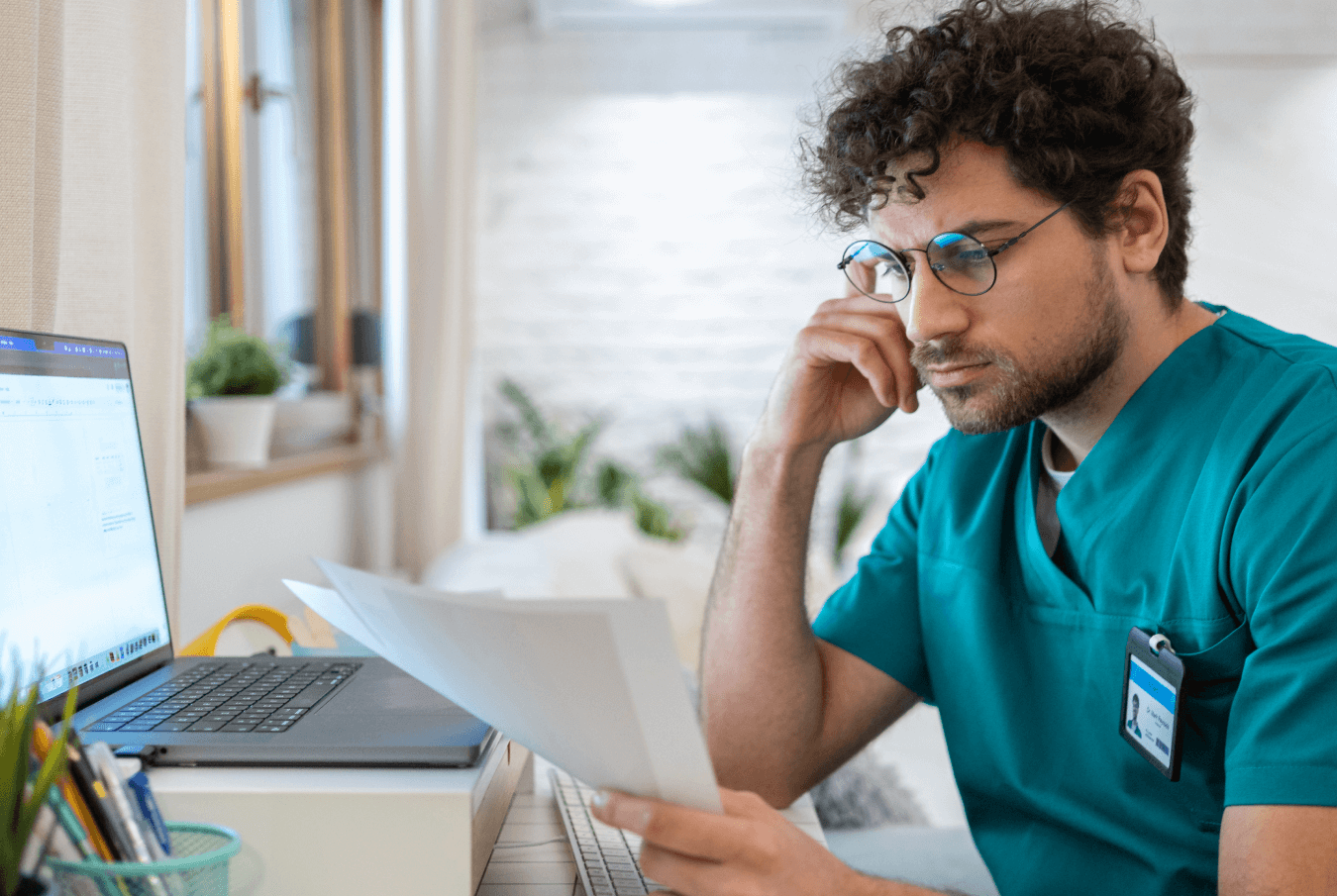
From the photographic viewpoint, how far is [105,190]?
1.01m

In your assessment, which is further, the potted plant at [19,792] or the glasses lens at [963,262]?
the glasses lens at [963,262]

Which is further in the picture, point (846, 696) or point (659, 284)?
point (659, 284)

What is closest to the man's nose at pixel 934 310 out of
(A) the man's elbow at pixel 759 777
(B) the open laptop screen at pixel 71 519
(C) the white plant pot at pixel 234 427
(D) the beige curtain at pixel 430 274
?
(A) the man's elbow at pixel 759 777

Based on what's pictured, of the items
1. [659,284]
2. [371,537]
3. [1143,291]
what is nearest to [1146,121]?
[1143,291]

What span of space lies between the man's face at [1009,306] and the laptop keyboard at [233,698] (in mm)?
626

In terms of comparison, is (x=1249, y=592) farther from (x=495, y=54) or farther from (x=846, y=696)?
(x=495, y=54)

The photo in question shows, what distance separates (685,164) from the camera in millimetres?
3828

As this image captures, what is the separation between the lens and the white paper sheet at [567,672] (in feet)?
1.56

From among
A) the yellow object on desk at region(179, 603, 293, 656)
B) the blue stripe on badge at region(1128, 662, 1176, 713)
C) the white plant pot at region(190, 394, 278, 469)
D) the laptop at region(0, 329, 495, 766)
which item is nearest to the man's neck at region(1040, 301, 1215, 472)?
the blue stripe on badge at region(1128, 662, 1176, 713)

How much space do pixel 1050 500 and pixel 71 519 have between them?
895 mm

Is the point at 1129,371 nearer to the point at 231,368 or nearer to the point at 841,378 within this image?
the point at 841,378

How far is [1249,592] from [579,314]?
3232 millimetres

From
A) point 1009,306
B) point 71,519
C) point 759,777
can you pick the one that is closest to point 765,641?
point 759,777

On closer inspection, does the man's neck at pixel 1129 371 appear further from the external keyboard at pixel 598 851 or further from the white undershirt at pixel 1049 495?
the external keyboard at pixel 598 851
